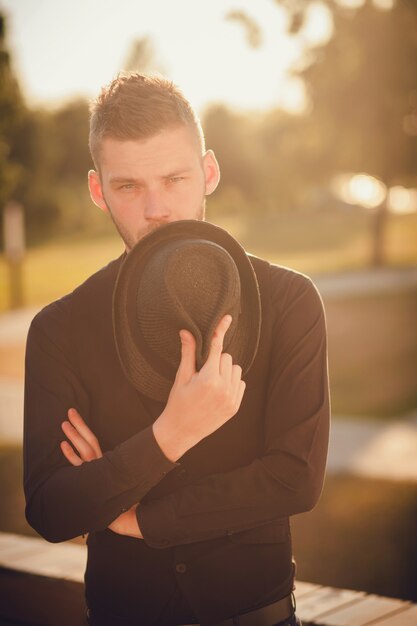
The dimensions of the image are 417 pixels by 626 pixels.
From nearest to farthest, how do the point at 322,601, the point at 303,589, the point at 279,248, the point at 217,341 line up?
the point at 217,341
the point at 322,601
the point at 303,589
the point at 279,248

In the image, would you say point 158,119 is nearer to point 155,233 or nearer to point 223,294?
point 155,233

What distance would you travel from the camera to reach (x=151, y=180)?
2.33 meters

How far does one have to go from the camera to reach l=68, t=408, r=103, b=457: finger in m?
2.39

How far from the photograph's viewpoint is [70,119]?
7106cm

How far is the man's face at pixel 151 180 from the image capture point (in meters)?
2.34

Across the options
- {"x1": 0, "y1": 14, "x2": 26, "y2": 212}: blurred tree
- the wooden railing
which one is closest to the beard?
the wooden railing

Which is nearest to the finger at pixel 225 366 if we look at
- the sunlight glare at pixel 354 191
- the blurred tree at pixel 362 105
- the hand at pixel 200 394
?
the hand at pixel 200 394

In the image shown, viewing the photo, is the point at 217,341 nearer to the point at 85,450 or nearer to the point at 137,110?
the point at 85,450

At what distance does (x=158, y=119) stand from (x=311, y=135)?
3061cm

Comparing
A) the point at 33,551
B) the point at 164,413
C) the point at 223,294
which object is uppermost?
the point at 223,294

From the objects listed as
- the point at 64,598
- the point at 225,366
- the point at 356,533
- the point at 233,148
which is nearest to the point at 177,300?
the point at 225,366

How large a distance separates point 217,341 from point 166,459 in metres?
0.35

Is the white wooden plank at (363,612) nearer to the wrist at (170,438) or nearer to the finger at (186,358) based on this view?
the wrist at (170,438)

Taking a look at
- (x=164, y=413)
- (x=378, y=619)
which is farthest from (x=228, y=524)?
(x=378, y=619)
